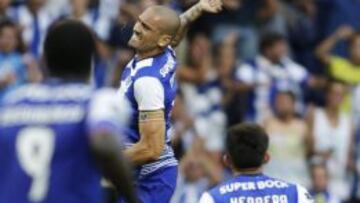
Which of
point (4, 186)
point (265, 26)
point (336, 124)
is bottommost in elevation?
point (4, 186)

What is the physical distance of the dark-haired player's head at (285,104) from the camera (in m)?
15.5

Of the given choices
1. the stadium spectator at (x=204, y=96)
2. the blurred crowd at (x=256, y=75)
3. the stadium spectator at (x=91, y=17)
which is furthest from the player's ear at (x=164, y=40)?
the stadium spectator at (x=204, y=96)

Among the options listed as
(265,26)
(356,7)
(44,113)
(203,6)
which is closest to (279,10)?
(265,26)

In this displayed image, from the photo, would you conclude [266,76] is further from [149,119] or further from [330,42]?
[149,119]

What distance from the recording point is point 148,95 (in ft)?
29.7

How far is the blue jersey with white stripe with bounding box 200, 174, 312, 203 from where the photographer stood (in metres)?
8.29

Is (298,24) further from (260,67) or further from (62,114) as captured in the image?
(62,114)

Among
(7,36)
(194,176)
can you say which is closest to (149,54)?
(7,36)

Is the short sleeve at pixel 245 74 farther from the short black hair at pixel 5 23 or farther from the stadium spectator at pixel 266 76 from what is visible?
the short black hair at pixel 5 23

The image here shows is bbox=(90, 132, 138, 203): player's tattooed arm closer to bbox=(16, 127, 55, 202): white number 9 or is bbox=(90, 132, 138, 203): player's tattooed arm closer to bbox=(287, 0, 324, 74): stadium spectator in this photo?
bbox=(16, 127, 55, 202): white number 9

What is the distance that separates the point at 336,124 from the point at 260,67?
3.72 ft

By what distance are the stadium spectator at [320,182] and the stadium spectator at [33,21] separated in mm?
3550

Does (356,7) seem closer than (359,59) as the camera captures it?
No

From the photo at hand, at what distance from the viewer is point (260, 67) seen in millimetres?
15969
